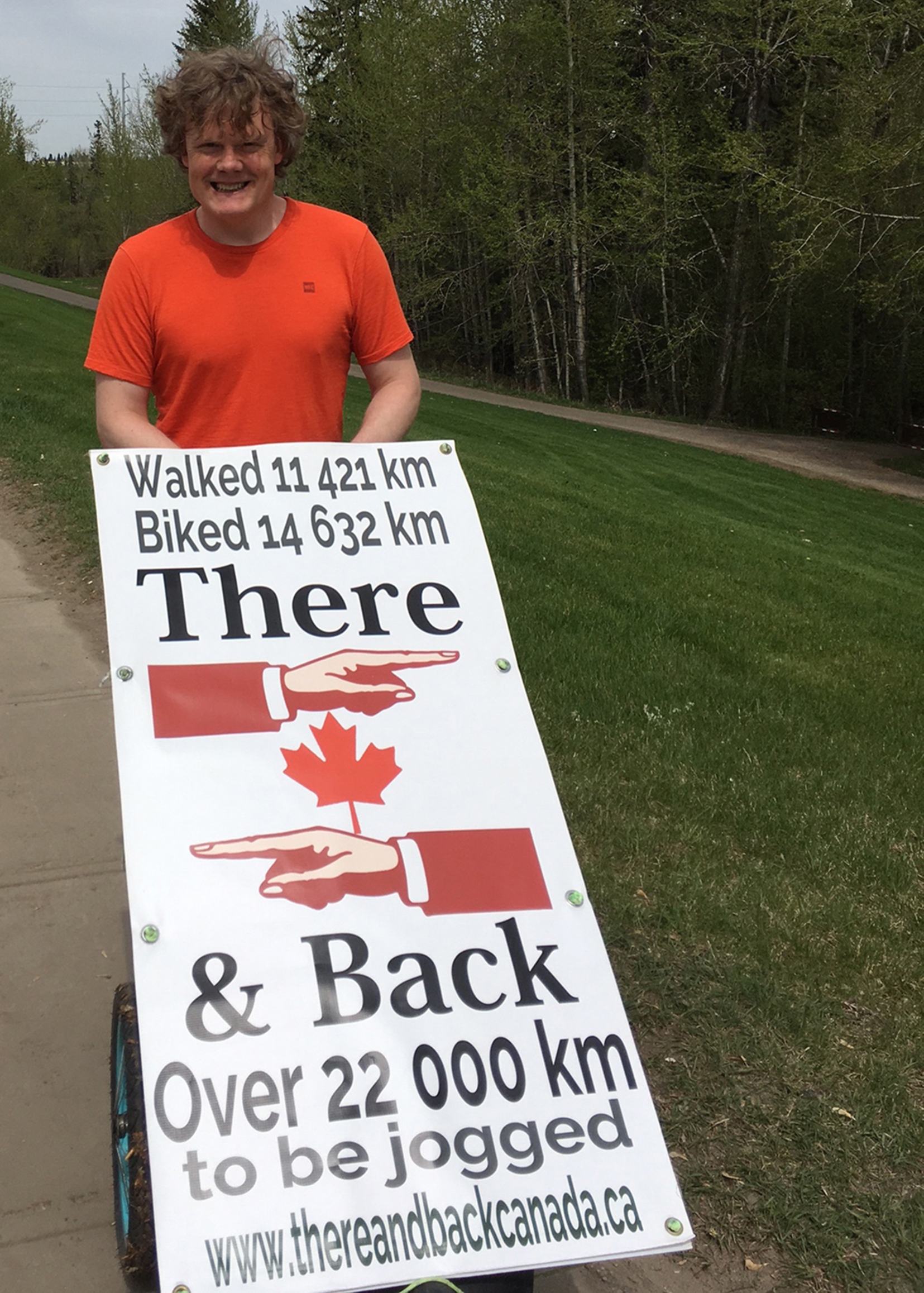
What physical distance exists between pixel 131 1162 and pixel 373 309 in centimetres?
191

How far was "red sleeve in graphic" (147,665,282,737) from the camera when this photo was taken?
2.57 meters

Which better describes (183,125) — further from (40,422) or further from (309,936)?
(40,422)

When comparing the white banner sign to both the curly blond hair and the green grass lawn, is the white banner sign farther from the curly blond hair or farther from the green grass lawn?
the green grass lawn

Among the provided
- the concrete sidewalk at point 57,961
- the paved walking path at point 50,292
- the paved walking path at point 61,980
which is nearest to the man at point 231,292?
the paved walking path at point 61,980

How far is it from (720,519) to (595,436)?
8.98 metres

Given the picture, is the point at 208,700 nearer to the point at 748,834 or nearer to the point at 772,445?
the point at 748,834

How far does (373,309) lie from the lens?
10.2 ft

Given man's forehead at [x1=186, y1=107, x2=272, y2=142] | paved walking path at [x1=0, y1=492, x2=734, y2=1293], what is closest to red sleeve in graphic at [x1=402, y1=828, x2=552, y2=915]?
paved walking path at [x1=0, y1=492, x2=734, y2=1293]

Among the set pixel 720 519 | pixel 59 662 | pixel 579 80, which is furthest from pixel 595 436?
pixel 59 662

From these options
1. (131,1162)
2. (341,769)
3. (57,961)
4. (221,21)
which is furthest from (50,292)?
(131,1162)

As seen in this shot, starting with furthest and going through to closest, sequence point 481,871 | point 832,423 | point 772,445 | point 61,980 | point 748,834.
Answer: point 832,423
point 772,445
point 748,834
point 61,980
point 481,871

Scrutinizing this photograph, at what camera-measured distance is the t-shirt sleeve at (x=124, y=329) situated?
2912 mm

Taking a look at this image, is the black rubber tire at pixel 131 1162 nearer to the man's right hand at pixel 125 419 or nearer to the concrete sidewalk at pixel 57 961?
the concrete sidewalk at pixel 57 961

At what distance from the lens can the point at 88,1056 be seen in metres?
3.38
